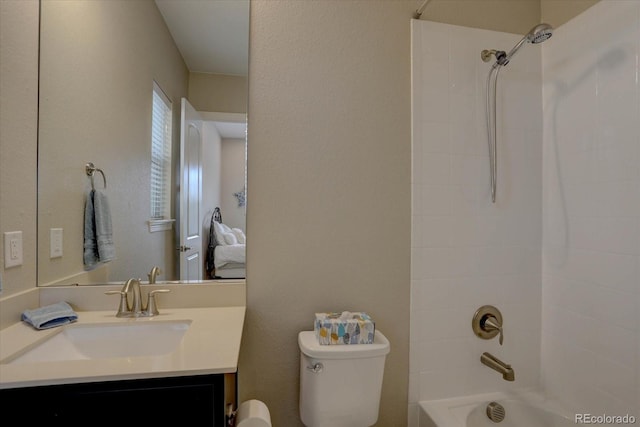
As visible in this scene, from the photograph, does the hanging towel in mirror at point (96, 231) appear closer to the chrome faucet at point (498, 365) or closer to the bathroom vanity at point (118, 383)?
the bathroom vanity at point (118, 383)

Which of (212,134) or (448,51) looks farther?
(448,51)

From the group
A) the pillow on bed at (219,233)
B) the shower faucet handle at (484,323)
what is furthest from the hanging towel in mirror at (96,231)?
the shower faucet handle at (484,323)

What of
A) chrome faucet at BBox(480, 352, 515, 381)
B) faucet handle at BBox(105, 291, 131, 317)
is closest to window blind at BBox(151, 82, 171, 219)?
faucet handle at BBox(105, 291, 131, 317)

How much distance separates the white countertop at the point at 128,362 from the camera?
31.4 inches

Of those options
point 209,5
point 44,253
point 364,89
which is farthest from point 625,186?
point 44,253

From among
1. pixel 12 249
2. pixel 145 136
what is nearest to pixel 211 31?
pixel 145 136

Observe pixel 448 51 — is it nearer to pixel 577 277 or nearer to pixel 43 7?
pixel 577 277

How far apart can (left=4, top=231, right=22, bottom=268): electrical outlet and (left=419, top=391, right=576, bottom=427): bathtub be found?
1.71 metres

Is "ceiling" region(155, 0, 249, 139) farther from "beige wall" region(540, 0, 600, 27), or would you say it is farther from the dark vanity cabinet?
"beige wall" region(540, 0, 600, 27)

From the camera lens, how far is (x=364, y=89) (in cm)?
150

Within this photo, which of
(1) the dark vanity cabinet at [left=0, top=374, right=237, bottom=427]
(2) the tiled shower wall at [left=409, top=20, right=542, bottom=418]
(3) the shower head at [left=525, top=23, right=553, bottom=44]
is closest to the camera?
(1) the dark vanity cabinet at [left=0, top=374, right=237, bottom=427]

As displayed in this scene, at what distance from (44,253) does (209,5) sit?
1.19 metres

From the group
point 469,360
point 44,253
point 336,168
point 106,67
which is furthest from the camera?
point 469,360

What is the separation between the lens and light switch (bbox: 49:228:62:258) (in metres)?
1.26
